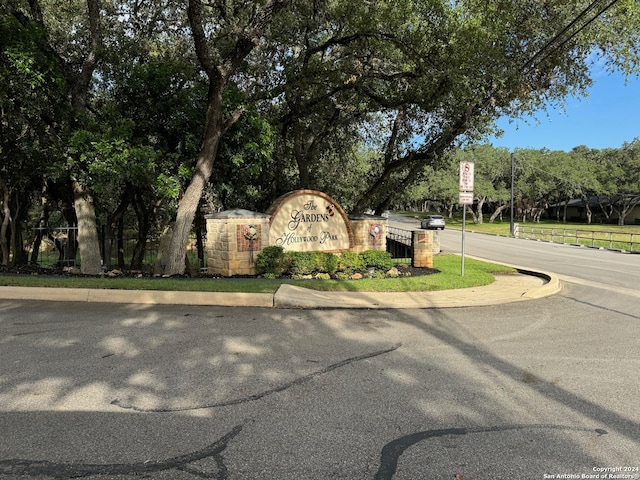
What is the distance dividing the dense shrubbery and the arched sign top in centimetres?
70

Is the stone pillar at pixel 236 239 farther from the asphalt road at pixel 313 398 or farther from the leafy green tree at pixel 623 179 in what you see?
the leafy green tree at pixel 623 179

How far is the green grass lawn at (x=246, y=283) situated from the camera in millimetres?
9031

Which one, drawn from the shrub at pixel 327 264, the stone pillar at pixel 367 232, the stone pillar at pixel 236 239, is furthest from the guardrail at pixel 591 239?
the stone pillar at pixel 236 239

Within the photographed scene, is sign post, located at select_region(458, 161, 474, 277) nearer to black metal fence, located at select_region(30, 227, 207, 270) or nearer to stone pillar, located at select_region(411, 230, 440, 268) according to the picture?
stone pillar, located at select_region(411, 230, 440, 268)

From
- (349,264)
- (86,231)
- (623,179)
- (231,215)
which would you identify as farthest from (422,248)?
(623,179)

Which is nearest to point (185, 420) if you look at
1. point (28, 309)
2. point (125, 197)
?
point (28, 309)

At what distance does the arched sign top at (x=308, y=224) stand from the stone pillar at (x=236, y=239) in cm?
68

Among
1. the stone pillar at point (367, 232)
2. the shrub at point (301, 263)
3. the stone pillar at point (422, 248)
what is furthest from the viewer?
the stone pillar at point (367, 232)

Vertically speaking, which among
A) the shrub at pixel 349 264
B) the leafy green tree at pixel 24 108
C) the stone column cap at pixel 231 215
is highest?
the leafy green tree at pixel 24 108

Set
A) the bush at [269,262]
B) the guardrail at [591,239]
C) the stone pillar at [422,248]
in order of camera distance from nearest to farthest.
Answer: the bush at [269,262]
the stone pillar at [422,248]
the guardrail at [591,239]

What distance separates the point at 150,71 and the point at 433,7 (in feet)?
24.1

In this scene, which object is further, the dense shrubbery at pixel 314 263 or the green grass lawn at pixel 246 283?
the dense shrubbery at pixel 314 263

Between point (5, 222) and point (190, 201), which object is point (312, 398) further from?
point (5, 222)

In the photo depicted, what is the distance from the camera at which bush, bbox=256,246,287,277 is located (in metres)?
11.6
